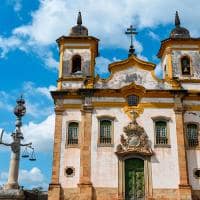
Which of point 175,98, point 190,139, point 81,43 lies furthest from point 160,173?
point 81,43

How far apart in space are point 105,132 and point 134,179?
3.42 m

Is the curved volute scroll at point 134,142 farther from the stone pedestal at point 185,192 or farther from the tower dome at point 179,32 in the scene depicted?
the tower dome at point 179,32

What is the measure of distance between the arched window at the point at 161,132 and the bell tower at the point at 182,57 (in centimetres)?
349

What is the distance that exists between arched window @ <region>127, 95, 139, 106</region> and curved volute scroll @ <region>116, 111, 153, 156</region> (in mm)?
1146

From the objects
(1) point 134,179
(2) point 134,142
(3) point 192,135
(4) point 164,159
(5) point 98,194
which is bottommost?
(5) point 98,194

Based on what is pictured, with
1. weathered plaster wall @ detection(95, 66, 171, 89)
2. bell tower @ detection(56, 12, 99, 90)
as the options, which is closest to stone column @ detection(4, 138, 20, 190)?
bell tower @ detection(56, 12, 99, 90)

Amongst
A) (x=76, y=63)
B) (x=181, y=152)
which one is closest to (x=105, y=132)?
(x=181, y=152)

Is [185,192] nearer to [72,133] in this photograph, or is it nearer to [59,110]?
[72,133]

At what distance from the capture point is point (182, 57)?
2823 centimetres

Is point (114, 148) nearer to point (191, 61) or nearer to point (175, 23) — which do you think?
point (191, 61)

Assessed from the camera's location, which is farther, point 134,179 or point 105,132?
point 105,132

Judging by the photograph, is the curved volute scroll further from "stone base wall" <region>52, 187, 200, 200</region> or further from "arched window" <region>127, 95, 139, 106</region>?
"stone base wall" <region>52, 187, 200, 200</region>

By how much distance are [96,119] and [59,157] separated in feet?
11.0

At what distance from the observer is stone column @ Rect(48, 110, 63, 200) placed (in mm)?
23797
